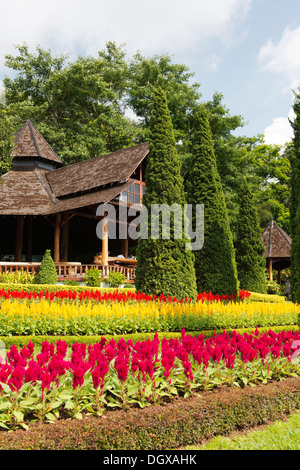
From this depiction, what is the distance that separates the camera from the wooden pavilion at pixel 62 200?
66.1 feet

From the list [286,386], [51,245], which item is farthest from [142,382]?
[51,245]

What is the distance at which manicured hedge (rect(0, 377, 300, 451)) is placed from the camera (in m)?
3.19

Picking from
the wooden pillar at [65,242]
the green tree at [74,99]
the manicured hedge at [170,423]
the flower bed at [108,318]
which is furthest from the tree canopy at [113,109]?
the manicured hedge at [170,423]

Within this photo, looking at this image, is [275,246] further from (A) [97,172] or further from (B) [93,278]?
(B) [93,278]

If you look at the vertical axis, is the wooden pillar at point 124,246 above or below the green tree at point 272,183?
below

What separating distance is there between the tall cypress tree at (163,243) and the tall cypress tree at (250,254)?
817 centimetres

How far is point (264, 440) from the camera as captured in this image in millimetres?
3926

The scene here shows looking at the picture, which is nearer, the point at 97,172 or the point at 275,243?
the point at 97,172

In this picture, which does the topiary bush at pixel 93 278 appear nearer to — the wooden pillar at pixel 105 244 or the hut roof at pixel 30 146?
the wooden pillar at pixel 105 244

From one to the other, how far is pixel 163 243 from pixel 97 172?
1358 cm

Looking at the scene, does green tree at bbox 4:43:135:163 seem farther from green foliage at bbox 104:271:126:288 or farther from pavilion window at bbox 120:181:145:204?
green foliage at bbox 104:271:126:288

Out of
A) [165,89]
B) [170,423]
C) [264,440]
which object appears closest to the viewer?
[170,423]

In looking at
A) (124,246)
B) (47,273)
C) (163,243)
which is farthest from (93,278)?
(124,246)
